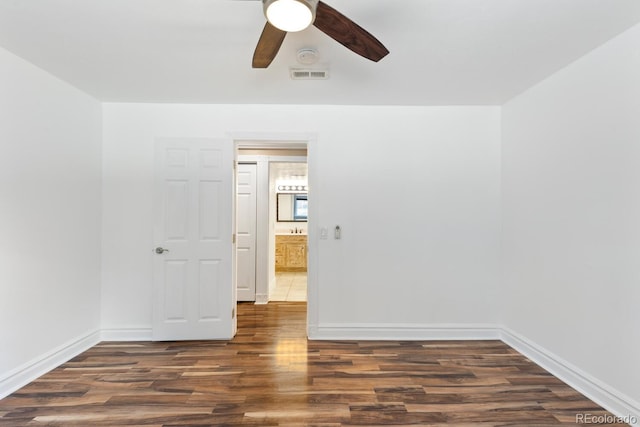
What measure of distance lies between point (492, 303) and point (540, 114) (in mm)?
1910

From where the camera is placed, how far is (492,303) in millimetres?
3051

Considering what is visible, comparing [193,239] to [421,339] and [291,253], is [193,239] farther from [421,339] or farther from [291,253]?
[291,253]

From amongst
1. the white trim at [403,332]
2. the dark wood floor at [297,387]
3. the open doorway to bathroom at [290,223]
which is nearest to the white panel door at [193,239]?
the dark wood floor at [297,387]

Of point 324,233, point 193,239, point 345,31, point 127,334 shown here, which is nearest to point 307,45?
point 345,31

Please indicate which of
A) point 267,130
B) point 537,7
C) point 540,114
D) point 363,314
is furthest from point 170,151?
point 540,114

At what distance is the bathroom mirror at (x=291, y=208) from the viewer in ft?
23.6

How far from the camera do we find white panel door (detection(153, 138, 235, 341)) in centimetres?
296

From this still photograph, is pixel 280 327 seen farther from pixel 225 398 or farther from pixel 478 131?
pixel 478 131

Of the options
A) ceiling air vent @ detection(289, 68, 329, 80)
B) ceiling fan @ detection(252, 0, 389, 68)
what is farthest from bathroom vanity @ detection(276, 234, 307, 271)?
ceiling fan @ detection(252, 0, 389, 68)

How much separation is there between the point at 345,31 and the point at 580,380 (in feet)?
9.55

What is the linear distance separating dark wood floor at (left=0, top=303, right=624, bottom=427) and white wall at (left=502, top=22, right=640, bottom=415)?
38 centimetres

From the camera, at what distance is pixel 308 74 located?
90.2 inches

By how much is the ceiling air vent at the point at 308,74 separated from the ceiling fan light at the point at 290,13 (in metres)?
0.96

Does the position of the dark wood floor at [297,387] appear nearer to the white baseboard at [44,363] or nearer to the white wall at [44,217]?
the white baseboard at [44,363]
